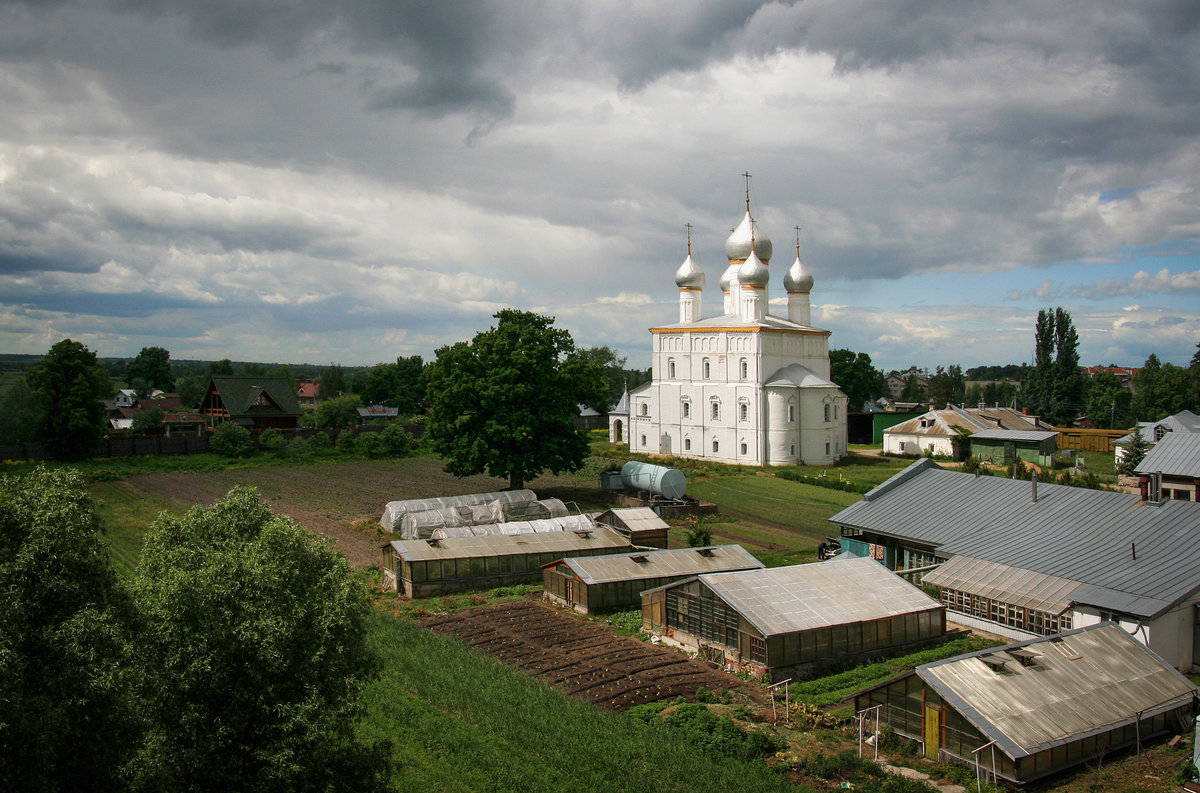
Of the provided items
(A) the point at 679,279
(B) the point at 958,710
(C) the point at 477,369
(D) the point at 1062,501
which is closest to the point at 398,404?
(A) the point at 679,279

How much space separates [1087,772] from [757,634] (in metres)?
7.30

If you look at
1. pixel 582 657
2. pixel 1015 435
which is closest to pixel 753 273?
pixel 1015 435

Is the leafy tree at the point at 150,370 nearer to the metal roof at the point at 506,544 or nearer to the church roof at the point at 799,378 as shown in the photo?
the church roof at the point at 799,378

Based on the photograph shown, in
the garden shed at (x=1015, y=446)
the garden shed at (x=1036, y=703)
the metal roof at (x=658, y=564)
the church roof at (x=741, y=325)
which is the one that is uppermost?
the church roof at (x=741, y=325)

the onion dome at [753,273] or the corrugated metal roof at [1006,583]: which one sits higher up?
the onion dome at [753,273]

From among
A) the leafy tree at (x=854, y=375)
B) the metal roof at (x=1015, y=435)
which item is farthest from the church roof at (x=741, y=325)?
the leafy tree at (x=854, y=375)

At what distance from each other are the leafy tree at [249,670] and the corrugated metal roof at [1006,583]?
18.0m

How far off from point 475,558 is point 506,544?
5.27 feet

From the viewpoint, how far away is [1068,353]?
81.9 metres

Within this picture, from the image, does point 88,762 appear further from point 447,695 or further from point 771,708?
point 771,708

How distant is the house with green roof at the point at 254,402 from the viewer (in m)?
72.4

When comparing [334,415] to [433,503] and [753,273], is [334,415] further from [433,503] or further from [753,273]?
[433,503]

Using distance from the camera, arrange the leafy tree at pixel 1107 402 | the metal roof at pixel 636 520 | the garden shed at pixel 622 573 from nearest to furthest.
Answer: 1. the garden shed at pixel 622 573
2. the metal roof at pixel 636 520
3. the leafy tree at pixel 1107 402

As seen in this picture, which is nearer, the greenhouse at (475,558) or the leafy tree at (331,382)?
the greenhouse at (475,558)
